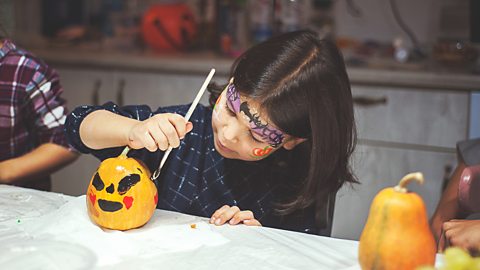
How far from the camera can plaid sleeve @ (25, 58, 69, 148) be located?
60.1 inches

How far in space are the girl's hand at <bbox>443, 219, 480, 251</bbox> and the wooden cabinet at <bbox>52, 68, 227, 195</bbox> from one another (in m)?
1.32

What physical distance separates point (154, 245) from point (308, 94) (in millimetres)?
406

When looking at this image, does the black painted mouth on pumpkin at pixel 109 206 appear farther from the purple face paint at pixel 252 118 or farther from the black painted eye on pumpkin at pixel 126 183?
the purple face paint at pixel 252 118

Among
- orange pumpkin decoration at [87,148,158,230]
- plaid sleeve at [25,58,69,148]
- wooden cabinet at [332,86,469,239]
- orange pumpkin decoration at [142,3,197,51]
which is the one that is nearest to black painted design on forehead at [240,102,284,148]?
orange pumpkin decoration at [87,148,158,230]

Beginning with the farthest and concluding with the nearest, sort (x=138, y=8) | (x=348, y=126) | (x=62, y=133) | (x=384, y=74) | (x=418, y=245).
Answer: (x=138, y=8) → (x=384, y=74) → (x=62, y=133) → (x=348, y=126) → (x=418, y=245)

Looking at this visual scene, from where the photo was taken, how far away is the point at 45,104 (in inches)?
60.5

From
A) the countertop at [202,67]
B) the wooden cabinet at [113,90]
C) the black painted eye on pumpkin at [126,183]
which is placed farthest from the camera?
the wooden cabinet at [113,90]

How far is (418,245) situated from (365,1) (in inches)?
80.6

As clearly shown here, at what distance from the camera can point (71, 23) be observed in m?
2.98

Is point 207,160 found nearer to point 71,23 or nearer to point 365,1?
point 365,1

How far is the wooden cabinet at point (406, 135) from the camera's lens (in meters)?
2.18

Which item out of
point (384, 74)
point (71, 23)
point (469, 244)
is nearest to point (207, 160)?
point (469, 244)

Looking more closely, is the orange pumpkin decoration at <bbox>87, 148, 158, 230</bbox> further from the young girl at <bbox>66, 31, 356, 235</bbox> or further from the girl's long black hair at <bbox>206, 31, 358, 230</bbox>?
the girl's long black hair at <bbox>206, 31, 358, 230</bbox>

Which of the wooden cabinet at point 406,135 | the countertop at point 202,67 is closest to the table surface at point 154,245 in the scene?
the wooden cabinet at point 406,135
